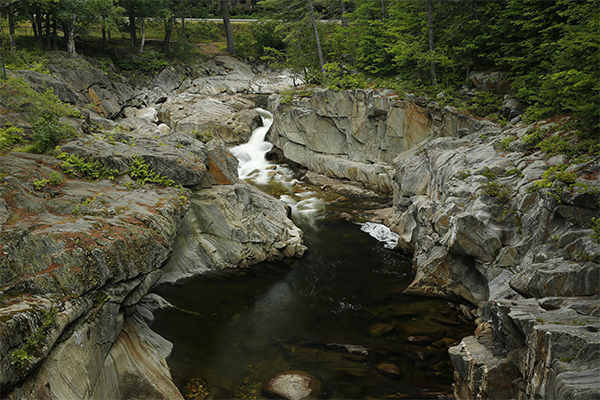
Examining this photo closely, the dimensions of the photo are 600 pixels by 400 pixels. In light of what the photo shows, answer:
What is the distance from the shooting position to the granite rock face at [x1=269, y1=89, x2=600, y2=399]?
661 centimetres

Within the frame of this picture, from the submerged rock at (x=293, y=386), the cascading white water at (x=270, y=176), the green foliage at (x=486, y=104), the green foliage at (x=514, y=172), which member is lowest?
the submerged rock at (x=293, y=386)

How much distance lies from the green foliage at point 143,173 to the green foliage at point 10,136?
347 centimetres

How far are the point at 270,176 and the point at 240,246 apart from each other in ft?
39.2

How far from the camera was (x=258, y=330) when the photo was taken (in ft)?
39.4

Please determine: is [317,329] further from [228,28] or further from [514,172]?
[228,28]

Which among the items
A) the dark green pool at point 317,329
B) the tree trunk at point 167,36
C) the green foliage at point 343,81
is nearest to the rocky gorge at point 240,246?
the dark green pool at point 317,329

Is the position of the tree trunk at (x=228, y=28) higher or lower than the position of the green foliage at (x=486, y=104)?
higher

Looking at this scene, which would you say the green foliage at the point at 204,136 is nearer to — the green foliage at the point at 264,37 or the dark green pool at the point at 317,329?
the dark green pool at the point at 317,329

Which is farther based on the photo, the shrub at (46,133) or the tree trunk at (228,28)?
the tree trunk at (228,28)

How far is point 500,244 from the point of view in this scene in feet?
36.3

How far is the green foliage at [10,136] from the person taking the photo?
1127 centimetres

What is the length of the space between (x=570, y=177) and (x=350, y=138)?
1770 centimetres

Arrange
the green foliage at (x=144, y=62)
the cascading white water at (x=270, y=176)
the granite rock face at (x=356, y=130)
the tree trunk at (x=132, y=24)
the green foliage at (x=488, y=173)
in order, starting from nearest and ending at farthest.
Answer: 1. the green foliage at (x=488, y=173)
2. the granite rock face at (x=356, y=130)
3. the cascading white water at (x=270, y=176)
4. the green foliage at (x=144, y=62)
5. the tree trunk at (x=132, y=24)

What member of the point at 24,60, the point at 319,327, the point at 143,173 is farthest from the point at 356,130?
the point at 24,60
